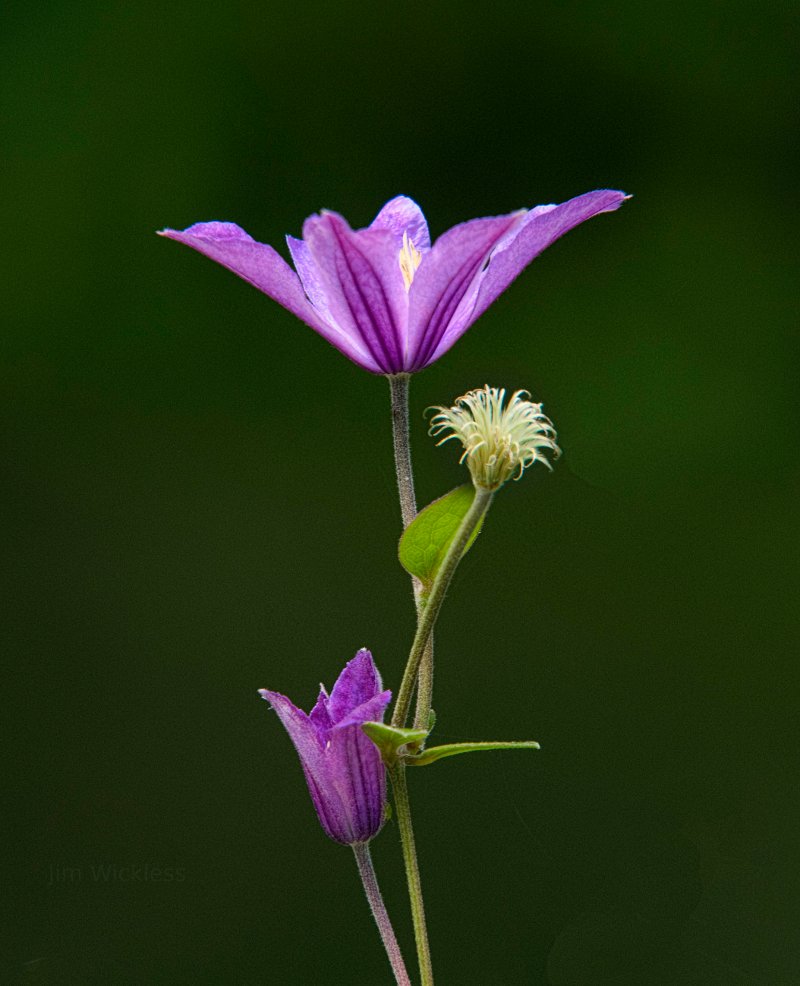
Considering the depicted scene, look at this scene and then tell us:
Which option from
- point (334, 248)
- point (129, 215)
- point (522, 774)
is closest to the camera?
point (334, 248)

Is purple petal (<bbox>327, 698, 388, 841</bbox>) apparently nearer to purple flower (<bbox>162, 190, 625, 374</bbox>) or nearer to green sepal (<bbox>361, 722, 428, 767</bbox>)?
green sepal (<bbox>361, 722, 428, 767</bbox>)

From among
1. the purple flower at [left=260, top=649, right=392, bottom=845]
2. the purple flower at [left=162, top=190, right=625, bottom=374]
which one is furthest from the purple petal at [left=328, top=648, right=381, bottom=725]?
the purple flower at [left=162, top=190, right=625, bottom=374]

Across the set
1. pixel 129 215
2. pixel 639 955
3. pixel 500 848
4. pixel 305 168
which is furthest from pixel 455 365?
pixel 639 955

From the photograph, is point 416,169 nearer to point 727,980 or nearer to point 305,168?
point 305,168

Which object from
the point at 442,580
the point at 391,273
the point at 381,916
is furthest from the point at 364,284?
the point at 381,916

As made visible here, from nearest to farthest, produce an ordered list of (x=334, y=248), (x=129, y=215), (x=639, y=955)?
(x=334, y=248) < (x=639, y=955) < (x=129, y=215)

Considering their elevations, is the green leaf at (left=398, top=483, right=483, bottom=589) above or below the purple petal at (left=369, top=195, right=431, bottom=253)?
below

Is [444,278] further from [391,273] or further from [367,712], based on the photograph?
[367,712]
